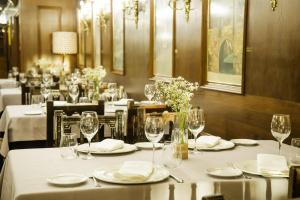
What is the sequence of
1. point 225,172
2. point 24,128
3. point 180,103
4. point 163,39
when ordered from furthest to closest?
point 163,39, point 24,128, point 180,103, point 225,172

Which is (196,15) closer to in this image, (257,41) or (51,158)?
(257,41)

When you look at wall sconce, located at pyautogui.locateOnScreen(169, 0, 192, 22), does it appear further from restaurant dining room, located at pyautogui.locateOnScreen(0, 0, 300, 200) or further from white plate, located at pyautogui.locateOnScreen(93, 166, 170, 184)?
white plate, located at pyautogui.locateOnScreen(93, 166, 170, 184)

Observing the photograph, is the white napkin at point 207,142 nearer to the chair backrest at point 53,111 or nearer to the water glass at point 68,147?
the water glass at point 68,147

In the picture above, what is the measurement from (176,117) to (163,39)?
139 inches

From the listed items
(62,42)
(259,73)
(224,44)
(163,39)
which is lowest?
(259,73)

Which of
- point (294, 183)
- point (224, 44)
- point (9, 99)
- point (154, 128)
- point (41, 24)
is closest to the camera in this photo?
point (294, 183)

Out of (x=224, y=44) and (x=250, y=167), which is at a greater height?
(x=224, y=44)

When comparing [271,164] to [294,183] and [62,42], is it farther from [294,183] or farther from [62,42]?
[62,42]

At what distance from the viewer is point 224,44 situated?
14.5 feet

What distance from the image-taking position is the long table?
6.20 ft

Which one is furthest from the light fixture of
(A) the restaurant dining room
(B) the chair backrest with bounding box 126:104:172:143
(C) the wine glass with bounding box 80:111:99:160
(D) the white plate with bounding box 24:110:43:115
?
(C) the wine glass with bounding box 80:111:99:160

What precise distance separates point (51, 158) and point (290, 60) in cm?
192

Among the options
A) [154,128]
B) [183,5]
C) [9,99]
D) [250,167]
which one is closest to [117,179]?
[154,128]

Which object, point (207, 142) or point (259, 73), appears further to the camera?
point (259, 73)
